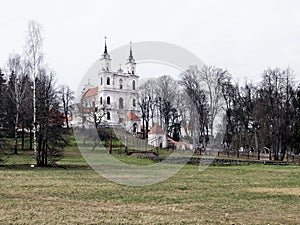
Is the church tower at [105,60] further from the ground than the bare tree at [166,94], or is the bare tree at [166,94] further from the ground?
the church tower at [105,60]

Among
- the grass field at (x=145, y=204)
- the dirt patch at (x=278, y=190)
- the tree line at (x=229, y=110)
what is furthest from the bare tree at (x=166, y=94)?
the grass field at (x=145, y=204)

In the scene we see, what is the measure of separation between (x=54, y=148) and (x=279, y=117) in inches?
1275

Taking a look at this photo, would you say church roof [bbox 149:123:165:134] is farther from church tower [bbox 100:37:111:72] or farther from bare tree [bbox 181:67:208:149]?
bare tree [bbox 181:67:208:149]

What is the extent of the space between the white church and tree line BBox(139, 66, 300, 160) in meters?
3.32

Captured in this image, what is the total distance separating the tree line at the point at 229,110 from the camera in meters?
42.4

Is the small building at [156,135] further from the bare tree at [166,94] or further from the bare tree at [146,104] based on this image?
the bare tree at [146,104]

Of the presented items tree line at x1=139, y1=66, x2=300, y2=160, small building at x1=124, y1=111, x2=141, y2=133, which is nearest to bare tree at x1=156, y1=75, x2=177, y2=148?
tree line at x1=139, y1=66, x2=300, y2=160

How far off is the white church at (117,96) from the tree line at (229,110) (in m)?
3.32

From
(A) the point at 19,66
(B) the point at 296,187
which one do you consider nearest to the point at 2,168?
(B) the point at 296,187

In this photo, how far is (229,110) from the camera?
62.3 m

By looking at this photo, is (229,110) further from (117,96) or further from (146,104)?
(117,96)

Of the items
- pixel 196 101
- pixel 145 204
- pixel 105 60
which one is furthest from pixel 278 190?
pixel 105 60

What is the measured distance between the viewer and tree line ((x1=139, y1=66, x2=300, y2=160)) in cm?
4241

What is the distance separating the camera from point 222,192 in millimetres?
17438
